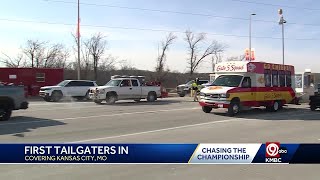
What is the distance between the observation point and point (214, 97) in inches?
741

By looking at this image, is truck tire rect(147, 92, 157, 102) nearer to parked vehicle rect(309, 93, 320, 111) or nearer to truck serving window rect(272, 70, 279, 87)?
truck serving window rect(272, 70, 279, 87)

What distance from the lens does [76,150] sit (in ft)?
16.3

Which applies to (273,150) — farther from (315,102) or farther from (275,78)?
(315,102)

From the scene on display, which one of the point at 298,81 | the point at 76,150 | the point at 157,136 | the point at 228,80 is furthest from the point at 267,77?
the point at 76,150

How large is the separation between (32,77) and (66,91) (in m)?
6.14

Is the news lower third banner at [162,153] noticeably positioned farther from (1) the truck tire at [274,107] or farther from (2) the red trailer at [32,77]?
(2) the red trailer at [32,77]

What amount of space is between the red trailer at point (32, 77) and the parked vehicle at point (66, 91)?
15.7ft

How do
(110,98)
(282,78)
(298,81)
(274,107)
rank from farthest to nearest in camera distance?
1. (298,81)
2. (110,98)
3. (282,78)
4. (274,107)

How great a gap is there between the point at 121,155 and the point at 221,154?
126cm

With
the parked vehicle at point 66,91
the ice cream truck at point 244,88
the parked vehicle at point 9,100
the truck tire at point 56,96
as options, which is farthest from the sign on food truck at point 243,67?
the truck tire at point 56,96

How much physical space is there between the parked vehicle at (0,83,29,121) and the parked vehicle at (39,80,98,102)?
1340cm

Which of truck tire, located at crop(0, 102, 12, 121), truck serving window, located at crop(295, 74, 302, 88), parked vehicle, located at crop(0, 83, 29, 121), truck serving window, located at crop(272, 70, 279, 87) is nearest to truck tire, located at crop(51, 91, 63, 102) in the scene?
parked vehicle, located at crop(0, 83, 29, 121)

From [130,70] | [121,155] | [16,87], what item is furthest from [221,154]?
[130,70]

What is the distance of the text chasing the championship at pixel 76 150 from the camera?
4973 mm
